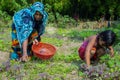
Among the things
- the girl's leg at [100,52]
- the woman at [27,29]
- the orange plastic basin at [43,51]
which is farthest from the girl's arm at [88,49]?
the woman at [27,29]

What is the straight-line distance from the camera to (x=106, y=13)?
10539 mm

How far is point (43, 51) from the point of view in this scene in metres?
6.89

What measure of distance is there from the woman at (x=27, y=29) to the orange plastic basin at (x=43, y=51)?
4.7 inches

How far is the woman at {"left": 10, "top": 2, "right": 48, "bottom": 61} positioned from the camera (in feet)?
21.4

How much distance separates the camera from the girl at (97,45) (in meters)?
6.07

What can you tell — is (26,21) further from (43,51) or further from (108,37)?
(108,37)

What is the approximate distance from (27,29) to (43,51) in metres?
0.53

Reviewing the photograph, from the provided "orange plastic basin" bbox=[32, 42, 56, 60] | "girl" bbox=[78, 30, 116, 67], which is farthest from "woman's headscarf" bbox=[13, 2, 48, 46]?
"girl" bbox=[78, 30, 116, 67]

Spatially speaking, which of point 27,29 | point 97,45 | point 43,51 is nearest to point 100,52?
point 97,45

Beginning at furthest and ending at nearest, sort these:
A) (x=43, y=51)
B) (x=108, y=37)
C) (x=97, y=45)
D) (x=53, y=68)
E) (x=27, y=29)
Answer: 1. (x=43, y=51)
2. (x=27, y=29)
3. (x=53, y=68)
4. (x=97, y=45)
5. (x=108, y=37)

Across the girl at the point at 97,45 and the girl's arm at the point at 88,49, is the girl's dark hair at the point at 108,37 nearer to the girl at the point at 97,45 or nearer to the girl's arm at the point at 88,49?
the girl at the point at 97,45

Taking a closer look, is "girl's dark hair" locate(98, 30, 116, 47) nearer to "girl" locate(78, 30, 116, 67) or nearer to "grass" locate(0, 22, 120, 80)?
"girl" locate(78, 30, 116, 67)

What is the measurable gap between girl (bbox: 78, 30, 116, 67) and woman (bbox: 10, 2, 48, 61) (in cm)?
95

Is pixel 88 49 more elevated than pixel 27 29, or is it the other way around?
pixel 27 29
